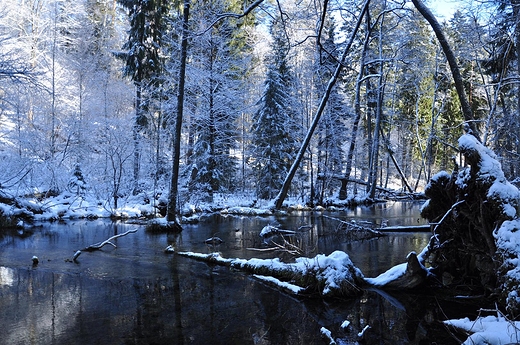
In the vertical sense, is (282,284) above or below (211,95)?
below

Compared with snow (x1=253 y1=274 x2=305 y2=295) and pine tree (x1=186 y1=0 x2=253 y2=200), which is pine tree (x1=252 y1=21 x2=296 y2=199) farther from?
snow (x1=253 y1=274 x2=305 y2=295)

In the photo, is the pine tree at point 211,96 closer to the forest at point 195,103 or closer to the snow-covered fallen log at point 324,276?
the forest at point 195,103

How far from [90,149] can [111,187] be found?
328cm

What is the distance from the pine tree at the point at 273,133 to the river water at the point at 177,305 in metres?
13.9

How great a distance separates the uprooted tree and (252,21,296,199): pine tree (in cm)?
1610

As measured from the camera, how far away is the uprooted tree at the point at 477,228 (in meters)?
5.27

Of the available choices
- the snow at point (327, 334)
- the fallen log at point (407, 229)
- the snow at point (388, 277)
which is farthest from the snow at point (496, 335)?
the fallen log at point (407, 229)

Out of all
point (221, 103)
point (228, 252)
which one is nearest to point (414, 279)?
point (228, 252)

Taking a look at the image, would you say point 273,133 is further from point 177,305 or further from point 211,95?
point 177,305

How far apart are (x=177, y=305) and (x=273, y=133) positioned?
18.7m

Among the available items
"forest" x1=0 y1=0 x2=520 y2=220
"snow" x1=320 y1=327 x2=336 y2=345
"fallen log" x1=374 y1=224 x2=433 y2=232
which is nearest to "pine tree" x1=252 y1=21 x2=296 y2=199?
"forest" x1=0 y1=0 x2=520 y2=220

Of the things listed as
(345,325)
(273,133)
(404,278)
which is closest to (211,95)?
(273,133)

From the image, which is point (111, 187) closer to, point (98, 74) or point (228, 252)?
point (98, 74)

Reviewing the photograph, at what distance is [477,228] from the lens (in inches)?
247
